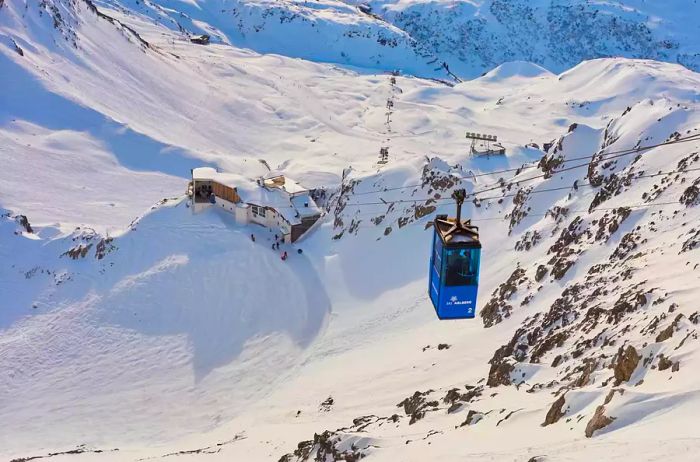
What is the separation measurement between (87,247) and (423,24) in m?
153

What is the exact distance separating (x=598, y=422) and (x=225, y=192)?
35861mm

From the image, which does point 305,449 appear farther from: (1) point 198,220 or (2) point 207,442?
(1) point 198,220

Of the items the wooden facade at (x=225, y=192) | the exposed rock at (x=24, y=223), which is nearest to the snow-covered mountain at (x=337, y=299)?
the exposed rock at (x=24, y=223)

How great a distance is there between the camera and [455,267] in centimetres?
1981

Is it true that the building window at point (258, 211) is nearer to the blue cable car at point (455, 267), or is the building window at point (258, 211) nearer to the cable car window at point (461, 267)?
the blue cable car at point (455, 267)

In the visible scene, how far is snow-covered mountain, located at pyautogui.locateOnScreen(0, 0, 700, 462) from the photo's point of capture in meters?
21.2

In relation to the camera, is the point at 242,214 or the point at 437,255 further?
the point at 242,214

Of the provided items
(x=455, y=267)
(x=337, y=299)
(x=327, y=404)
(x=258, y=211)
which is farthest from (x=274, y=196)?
(x=455, y=267)

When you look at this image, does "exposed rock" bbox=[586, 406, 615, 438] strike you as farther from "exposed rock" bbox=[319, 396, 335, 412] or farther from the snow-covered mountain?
"exposed rock" bbox=[319, 396, 335, 412]

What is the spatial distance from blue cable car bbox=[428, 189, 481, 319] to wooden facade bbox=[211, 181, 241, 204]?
28792mm

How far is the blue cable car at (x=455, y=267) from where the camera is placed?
1927 centimetres

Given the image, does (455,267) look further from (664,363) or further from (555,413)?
(664,363)

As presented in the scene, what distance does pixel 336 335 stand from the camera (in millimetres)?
37750

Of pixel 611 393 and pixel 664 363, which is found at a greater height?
pixel 664 363
